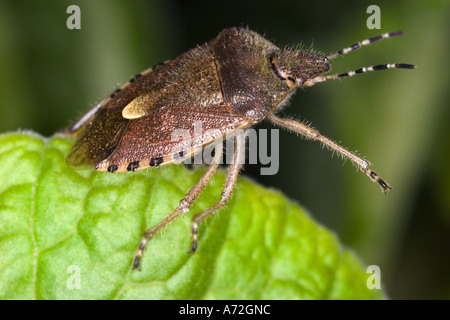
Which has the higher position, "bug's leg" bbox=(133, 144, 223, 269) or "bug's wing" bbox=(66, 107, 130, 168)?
"bug's wing" bbox=(66, 107, 130, 168)

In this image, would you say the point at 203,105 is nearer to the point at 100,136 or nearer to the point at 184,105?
the point at 184,105

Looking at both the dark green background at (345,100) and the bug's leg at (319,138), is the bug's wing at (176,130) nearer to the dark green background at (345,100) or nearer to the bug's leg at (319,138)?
the bug's leg at (319,138)

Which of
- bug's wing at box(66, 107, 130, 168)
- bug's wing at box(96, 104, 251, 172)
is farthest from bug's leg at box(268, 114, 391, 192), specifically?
bug's wing at box(66, 107, 130, 168)

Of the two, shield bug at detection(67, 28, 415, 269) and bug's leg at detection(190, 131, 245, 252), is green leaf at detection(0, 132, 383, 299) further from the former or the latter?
shield bug at detection(67, 28, 415, 269)

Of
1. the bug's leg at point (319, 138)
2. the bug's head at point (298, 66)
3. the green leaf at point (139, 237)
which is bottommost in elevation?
the green leaf at point (139, 237)

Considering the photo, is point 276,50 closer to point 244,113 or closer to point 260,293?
point 244,113

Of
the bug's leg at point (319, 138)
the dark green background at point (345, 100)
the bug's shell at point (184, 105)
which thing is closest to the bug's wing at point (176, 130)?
the bug's shell at point (184, 105)

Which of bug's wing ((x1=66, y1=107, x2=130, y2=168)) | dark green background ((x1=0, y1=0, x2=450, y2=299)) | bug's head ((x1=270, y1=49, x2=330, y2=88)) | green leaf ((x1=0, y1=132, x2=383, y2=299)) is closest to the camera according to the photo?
green leaf ((x1=0, y1=132, x2=383, y2=299))

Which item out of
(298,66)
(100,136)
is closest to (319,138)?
(298,66)
